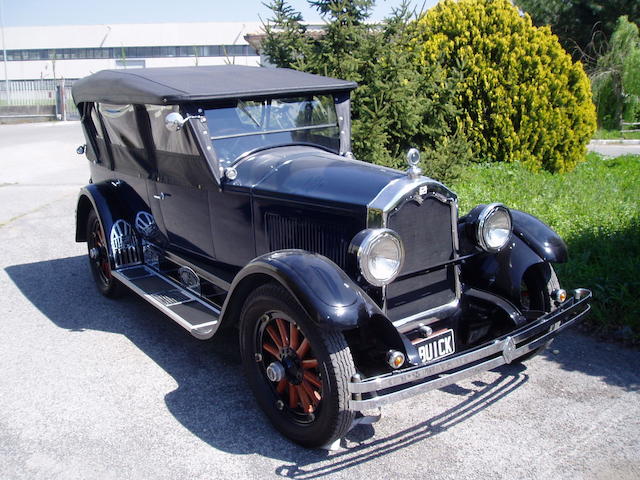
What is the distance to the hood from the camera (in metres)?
3.21

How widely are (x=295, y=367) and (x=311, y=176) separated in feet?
3.69

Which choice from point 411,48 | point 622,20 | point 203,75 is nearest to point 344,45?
point 411,48

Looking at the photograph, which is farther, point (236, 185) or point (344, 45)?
point (344, 45)

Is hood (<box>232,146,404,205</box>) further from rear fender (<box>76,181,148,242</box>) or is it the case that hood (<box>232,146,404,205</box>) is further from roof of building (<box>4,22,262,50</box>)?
roof of building (<box>4,22,262,50</box>)

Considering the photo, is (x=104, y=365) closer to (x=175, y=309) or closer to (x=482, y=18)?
(x=175, y=309)

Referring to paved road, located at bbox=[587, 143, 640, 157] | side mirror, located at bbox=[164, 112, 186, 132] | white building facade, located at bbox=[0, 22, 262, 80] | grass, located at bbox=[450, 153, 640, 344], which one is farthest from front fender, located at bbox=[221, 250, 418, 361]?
white building facade, located at bbox=[0, 22, 262, 80]

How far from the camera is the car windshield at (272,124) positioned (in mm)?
3807

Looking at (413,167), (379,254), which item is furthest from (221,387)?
(413,167)

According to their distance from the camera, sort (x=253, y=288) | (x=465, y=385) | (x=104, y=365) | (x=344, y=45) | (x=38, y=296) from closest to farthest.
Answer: (x=253, y=288), (x=465, y=385), (x=104, y=365), (x=38, y=296), (x=344, y=45)

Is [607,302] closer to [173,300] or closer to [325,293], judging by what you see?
[325,293]

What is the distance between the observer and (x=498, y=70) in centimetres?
809

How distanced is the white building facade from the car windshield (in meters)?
40.6

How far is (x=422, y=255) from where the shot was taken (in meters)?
3.33

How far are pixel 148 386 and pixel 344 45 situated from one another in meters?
4.96
